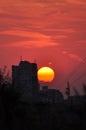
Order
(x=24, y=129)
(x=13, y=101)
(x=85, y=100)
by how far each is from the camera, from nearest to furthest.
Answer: (x=85, y=100)
(x=24, y=129)
(x=13, y=101)

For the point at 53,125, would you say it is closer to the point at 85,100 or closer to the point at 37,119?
the point at 37,119

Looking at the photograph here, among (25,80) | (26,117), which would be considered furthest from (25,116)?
(25,80)

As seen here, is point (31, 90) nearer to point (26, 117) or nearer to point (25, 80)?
point (25, 80)

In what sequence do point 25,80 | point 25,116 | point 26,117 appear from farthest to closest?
point 25,80, point 25,116, point 26,117

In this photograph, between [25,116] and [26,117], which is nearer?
[26,117]


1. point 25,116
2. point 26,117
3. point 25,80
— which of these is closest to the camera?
point 26,117

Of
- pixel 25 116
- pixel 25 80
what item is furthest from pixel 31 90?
pixel 25 116

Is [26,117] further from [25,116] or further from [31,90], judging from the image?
[31,90]

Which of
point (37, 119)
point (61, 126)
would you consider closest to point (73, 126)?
point (61, 126)

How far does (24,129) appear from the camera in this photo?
3572 cm

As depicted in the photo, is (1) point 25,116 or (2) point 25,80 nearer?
(1) point 25,116

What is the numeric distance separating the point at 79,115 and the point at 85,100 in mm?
2495

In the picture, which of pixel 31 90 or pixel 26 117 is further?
pixel 31 90

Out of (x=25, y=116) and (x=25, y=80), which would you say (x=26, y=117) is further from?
(x=25, y=80)
